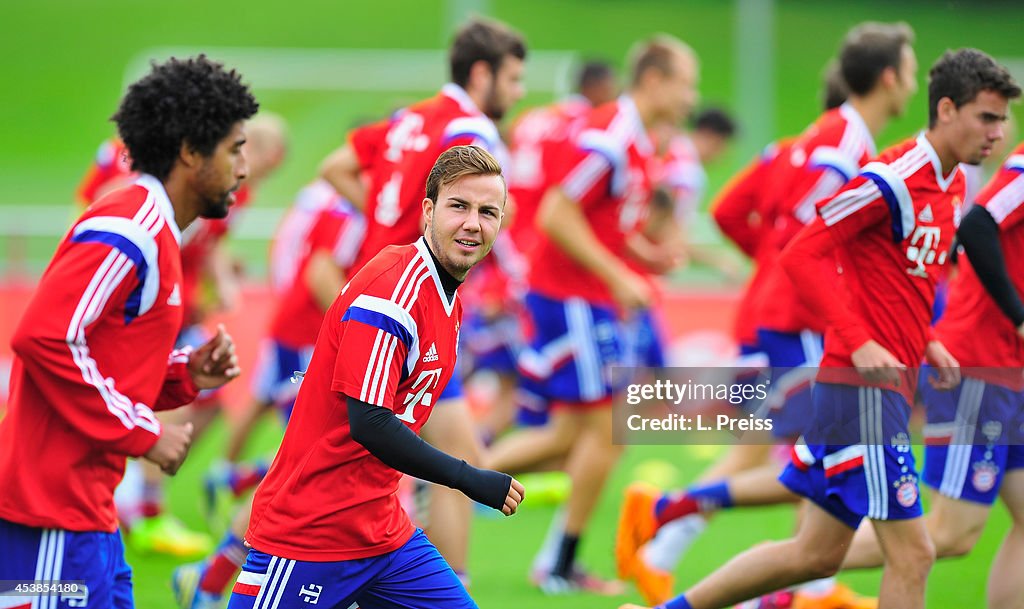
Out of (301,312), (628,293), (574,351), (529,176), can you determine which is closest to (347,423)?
(628,293)

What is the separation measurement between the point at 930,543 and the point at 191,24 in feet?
115

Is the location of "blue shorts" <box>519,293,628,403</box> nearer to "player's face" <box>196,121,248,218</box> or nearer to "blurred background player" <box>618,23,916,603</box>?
"blurred background player" <box>618,23,916,603</box>

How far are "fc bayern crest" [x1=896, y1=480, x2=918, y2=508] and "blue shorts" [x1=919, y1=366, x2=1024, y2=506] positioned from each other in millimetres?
681

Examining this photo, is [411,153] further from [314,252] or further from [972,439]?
[972,439]

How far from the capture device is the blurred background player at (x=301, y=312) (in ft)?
23.9

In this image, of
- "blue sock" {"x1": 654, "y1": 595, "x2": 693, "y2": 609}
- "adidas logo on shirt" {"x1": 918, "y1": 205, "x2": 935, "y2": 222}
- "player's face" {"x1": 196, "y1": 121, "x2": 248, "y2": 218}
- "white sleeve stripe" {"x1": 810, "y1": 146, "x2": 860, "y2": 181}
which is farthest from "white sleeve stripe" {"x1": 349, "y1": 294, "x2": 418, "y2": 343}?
"white sleeve stripe" {"x1": 810, "y1": 146, "x2": 860, "y2": 181}

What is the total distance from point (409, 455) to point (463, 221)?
685 millimetres

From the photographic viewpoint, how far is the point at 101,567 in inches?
148

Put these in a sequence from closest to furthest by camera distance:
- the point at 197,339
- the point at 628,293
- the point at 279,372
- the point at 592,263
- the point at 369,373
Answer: the point at 369,373
the point at 628,293
the point at 592,263
the point at 279,372
the point at 197,339

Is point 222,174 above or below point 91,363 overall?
above

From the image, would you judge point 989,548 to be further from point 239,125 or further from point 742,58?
point 742,58

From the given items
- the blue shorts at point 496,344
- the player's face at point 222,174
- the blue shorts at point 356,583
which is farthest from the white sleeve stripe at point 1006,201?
the blue shorts at point 496,344

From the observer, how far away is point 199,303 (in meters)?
8.00

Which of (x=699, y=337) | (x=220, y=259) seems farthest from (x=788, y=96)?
(x=220, y=259)
